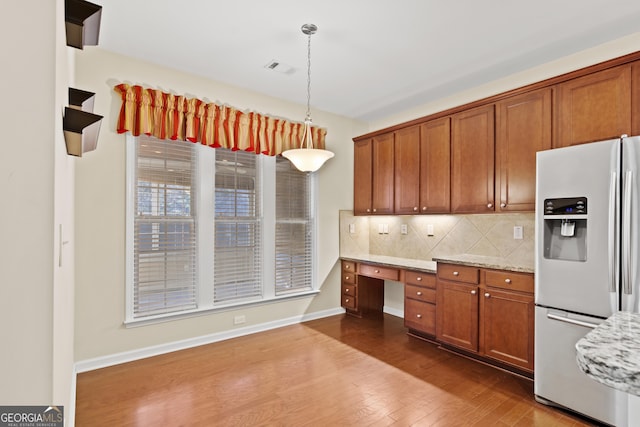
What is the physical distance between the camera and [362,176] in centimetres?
480

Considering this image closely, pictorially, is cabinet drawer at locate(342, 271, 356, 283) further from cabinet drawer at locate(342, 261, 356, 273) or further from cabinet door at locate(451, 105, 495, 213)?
cabinet door at locate(451, 105, 495, 213)

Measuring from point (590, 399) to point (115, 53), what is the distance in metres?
4.77

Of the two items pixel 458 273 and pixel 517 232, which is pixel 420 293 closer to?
pixel 458 273

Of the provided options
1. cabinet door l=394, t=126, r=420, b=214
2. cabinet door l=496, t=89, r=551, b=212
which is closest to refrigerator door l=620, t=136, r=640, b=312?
cabinet door l=496, t=89, r=551, b=212

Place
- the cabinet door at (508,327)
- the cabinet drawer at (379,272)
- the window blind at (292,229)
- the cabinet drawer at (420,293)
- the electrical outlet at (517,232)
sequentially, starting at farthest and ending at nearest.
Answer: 1. the window blind at (292,229)
2. the cabinet drawer at (379,272)
3. the cabinet drawer at (420,293)
4. the electrical outlet at (517,232)
5. the cabinet door at (508,327)

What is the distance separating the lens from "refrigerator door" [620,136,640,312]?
79.5 inches

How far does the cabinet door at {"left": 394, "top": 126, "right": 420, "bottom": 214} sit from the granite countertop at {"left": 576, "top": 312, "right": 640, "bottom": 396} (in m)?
3.06

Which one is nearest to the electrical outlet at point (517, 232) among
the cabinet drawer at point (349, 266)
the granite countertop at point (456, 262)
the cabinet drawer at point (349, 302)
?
the granite countertop at point (456, 262)

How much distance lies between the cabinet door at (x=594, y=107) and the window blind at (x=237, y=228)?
318 cm

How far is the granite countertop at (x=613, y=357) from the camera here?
74 centimetres

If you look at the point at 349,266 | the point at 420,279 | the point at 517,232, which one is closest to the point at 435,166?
the point at 517,232

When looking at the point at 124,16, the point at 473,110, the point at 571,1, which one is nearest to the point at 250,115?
the point at 124,16

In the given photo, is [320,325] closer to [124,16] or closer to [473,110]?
[473,110]

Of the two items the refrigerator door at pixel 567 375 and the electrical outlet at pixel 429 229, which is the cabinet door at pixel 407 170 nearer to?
the electrical outlet at pixel 429 229
